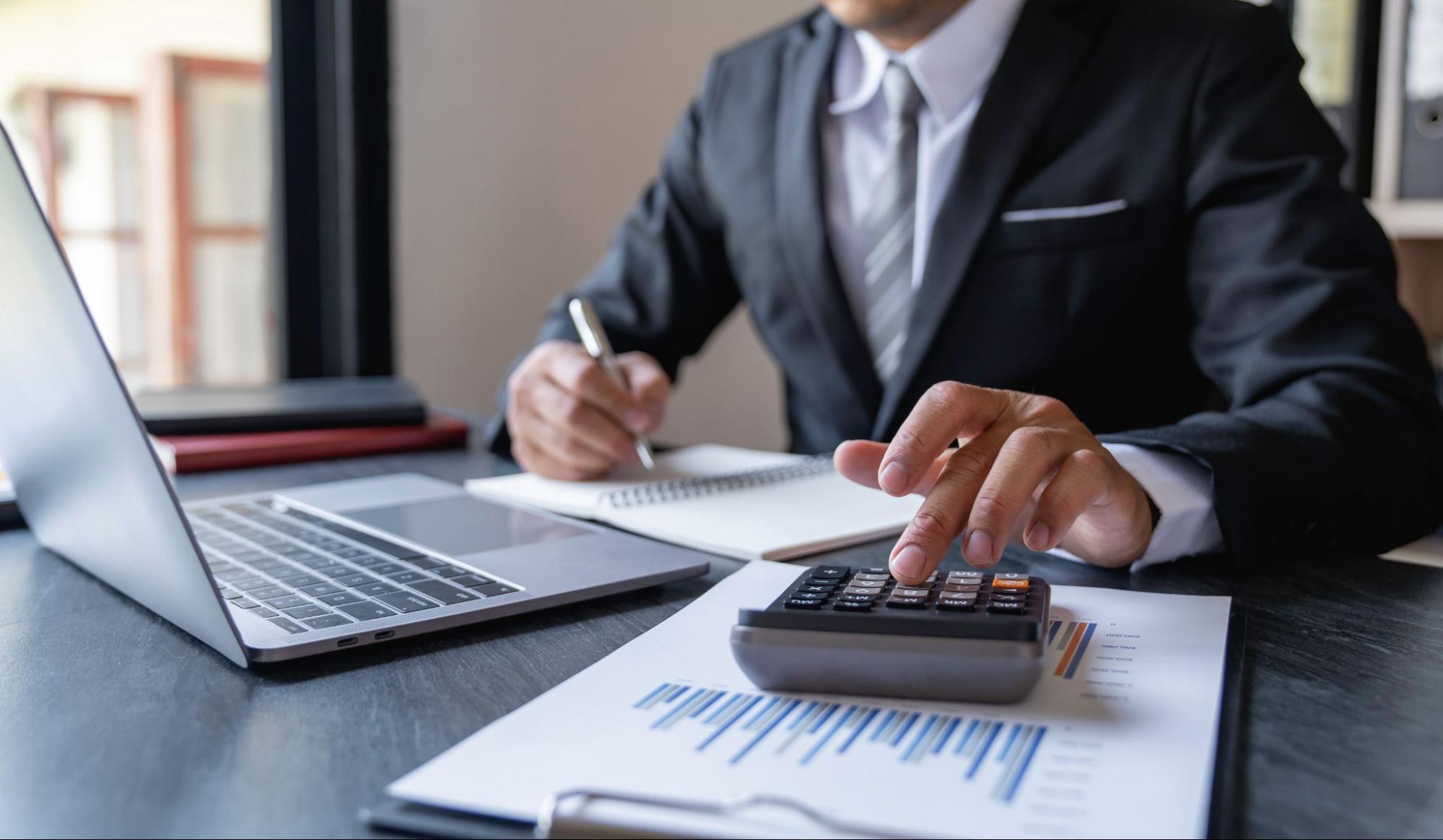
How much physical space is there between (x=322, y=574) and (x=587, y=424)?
0.38 meters

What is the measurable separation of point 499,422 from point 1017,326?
55 centimetres

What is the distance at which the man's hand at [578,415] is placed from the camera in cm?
97

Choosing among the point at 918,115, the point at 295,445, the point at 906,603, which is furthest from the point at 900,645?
the point at 918,115

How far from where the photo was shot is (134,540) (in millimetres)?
536

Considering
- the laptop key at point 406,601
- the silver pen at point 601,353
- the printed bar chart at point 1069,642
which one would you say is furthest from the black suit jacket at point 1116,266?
the laptop key at point 406,601

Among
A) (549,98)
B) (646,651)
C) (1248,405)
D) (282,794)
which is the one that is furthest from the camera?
(549,98)

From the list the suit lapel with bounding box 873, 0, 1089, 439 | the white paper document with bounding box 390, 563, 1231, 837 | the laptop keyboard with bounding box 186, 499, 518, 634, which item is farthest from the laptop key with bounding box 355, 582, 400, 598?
the suit lapel with bounding box 873, 0, 1089, 439

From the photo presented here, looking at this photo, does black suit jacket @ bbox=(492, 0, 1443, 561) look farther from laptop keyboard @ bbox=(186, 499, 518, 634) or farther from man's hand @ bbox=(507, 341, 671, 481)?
laptop keyboard @ bbox=(186, 499, 518, 634)

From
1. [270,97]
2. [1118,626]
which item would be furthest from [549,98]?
[1118,626]

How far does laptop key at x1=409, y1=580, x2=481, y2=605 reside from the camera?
1.88ft

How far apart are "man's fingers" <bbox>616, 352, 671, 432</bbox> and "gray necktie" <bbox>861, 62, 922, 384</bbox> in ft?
1.01

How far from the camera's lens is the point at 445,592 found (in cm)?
59

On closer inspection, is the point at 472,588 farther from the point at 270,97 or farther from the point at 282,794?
the point at 270,97

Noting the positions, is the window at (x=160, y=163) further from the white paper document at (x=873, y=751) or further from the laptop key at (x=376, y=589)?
the white paper document at (x=873, y=751)
